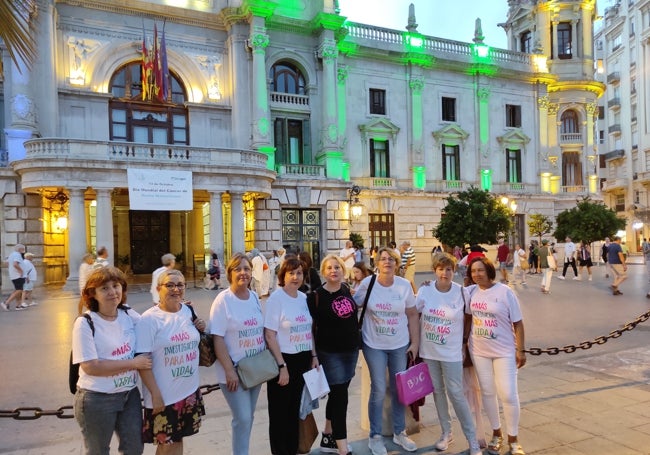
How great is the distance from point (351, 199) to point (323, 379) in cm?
2256

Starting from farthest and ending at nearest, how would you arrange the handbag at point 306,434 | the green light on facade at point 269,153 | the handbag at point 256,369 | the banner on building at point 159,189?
the green light on facade at point 269,153 < the banner on building at point 159,189 < the handbag at point 306,434 < the handbag at point 256,369

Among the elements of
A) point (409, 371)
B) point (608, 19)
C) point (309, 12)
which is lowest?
point (409, 371)

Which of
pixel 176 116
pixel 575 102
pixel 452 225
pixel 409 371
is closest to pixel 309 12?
pixel 176 116

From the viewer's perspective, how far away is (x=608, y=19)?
55.8m

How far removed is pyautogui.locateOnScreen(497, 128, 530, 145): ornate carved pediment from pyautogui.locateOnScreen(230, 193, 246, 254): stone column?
18.7m

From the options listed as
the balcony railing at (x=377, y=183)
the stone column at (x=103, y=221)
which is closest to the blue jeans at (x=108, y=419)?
the stone column at (x=103, y=221)

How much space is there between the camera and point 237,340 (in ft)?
13.3

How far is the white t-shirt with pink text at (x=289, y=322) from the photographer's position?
427 cm

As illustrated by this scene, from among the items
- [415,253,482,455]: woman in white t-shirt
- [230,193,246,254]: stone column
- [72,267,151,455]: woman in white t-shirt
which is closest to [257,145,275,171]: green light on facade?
[230,193,246,254]: stone column

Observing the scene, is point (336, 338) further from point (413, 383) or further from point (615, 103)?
point (615, 103)

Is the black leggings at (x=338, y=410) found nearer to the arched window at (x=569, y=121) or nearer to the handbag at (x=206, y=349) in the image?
the handbag at (x=206, y=349)

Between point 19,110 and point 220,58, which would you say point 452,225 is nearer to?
point 220,58

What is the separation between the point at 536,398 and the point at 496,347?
1.98 m

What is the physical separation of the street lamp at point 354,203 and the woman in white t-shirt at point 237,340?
21662mm
